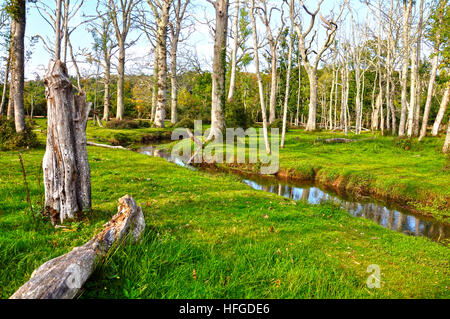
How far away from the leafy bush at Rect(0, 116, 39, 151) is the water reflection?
36.1ft

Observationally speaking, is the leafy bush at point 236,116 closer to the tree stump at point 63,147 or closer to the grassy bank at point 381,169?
the grassy bank at point 381,169

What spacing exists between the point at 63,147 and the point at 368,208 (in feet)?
31.6

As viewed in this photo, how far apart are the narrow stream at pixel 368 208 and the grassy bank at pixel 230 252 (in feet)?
6.84

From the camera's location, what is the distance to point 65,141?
14.1ft

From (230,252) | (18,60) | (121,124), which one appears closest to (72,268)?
(230,252)

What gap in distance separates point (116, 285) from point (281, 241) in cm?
279

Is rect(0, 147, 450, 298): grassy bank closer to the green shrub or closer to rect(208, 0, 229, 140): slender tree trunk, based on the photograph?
rect(208, 0, 229, 140): slender tree trunk

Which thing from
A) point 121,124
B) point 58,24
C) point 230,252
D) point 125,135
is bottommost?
point 230,252

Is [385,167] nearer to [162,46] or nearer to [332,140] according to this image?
[332,140]

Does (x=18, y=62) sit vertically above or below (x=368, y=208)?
above

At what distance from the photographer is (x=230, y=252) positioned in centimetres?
387

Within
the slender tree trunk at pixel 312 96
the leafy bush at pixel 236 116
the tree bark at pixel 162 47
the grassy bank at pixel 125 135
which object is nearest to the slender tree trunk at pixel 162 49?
the tree bark at pixel 162 47

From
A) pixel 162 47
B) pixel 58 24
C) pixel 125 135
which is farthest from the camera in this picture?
pixel 162 47
